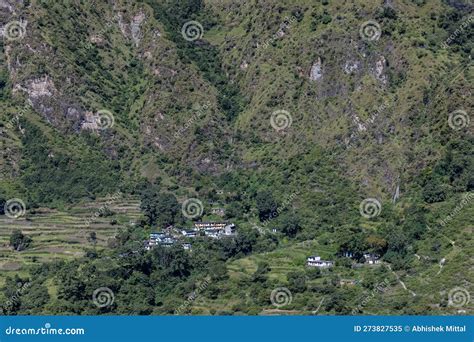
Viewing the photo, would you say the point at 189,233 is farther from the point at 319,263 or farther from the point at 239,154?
the point at 239,154

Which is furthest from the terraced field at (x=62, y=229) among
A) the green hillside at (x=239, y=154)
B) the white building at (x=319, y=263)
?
the white building at (x=319, y=263)

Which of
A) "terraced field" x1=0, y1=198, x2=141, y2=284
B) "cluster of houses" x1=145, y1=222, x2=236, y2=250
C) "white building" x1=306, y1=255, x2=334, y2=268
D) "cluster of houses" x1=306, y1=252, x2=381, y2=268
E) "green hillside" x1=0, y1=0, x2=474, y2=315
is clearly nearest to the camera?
"green hillside" x1=0, y1=0, x2=474, y2=315

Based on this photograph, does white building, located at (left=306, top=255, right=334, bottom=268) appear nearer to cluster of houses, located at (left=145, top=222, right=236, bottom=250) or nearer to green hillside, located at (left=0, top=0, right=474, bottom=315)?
green hillside, located at (left=0, top=0, right=474, bottom=315)

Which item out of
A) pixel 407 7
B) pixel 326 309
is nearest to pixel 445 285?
pixel 326 309

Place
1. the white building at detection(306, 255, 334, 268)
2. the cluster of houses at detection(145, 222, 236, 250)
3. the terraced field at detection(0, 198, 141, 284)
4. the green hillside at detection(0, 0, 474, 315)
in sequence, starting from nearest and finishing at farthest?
the green hillside at detection(0, 0, 474, 315), the white building at detection(306, 255, 334, 268), the terraced field at detection(0, 198, 141, 284), the cluster of houses at detection(145, 222, 236, 250)

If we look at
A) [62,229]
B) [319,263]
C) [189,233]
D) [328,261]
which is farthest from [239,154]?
[319,263]

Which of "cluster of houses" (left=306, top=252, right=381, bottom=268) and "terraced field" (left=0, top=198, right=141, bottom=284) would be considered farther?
"terraced field" (left=0, top=198, right=141, bottom=284)

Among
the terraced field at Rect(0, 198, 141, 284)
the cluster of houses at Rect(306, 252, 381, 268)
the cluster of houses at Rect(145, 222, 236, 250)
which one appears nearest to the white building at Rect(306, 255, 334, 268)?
the cluster of houses at Rect(306, 252, 381, 268)
